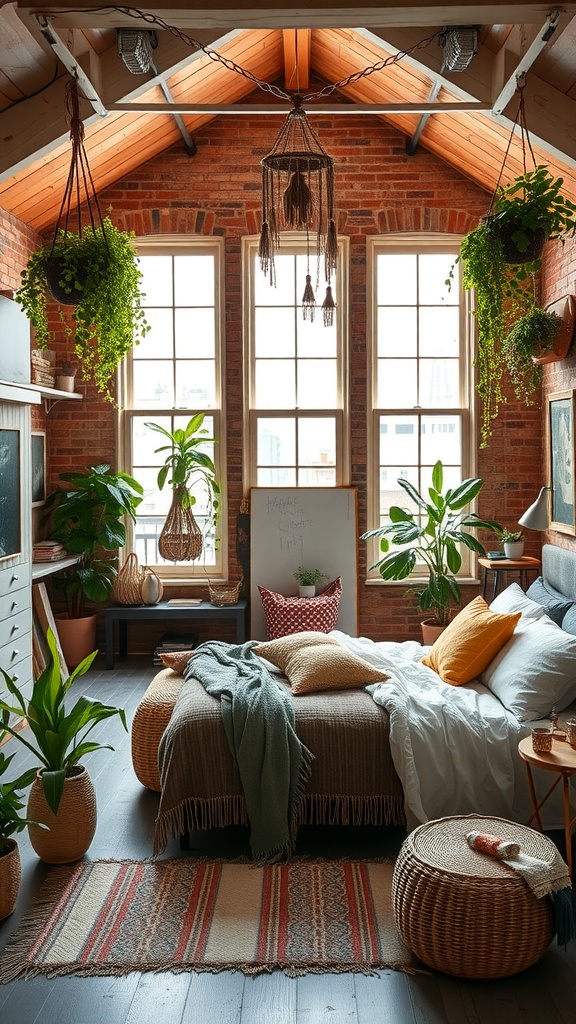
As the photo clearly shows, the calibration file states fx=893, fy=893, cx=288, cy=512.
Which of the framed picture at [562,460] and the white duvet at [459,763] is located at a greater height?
the framed picture at [562,460]

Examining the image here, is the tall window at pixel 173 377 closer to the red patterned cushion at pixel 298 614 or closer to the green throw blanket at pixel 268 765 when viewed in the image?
the red patterned cushion at pixel 298 614

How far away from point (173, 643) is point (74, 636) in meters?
0.74

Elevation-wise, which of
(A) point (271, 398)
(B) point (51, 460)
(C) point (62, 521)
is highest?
(A) point (271, 398)

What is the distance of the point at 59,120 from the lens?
4.95 metres

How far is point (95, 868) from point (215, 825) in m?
0.49

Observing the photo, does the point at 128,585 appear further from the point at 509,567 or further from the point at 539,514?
the point at 539,514

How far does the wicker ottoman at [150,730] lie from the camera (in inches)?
164

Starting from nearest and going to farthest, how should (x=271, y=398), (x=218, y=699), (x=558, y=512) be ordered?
(x=218, y=699), (x=558, y=512), (x=271, y=398)

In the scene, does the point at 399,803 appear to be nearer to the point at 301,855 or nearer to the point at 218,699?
the point at 301,855

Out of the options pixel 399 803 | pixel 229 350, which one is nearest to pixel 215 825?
pixel 399 803

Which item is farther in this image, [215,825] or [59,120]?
[59,120]

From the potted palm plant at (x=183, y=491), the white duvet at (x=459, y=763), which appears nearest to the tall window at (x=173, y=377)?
the potted palm plant at (x=183, y=491)

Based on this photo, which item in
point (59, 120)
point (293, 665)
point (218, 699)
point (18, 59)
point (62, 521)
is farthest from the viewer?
point (62, 521)

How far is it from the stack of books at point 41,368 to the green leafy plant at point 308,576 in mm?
2356
